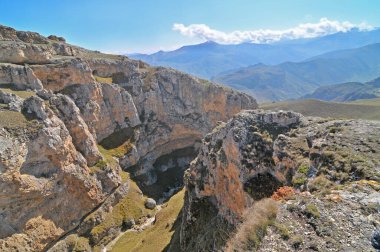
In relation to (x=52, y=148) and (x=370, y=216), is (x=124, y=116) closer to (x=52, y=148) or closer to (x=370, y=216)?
(x=52, y=148)

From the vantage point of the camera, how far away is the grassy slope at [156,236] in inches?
2438

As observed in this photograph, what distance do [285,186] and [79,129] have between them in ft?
224

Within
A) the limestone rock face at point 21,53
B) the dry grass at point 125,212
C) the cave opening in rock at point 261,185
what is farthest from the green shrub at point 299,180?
the limestone rock face at point 21,53

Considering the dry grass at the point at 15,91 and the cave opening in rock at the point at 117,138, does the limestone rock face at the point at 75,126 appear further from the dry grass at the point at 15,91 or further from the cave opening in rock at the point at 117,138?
the cave opening in rock at the point at 117,138

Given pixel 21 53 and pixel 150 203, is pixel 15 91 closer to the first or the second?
pixel 21 53

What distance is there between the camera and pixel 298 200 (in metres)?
21.2

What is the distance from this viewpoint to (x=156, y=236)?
67062mm

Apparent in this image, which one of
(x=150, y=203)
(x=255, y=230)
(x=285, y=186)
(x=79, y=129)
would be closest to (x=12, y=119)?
(x=79, y=129)

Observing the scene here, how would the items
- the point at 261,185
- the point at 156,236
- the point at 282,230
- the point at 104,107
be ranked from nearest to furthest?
the point at 282,230, the point at 261,185, the point at 156,236, the point at 104,107

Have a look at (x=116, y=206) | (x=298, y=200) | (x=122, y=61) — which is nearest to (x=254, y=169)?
(x=298, y=200)

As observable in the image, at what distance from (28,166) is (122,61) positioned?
→ 78.3m

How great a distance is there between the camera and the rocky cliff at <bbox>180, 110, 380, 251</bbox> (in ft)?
59.2

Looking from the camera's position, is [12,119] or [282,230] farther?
[12,119]

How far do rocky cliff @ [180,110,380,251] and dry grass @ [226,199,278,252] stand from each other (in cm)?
6
